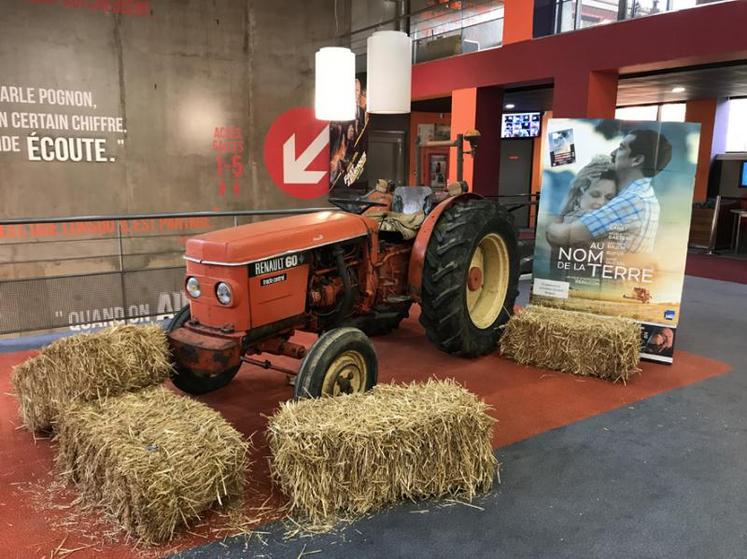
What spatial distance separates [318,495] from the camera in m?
2.33

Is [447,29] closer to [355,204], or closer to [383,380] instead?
[355,204]

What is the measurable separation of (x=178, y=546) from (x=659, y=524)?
1.82 metres

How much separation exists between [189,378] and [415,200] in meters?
2.01

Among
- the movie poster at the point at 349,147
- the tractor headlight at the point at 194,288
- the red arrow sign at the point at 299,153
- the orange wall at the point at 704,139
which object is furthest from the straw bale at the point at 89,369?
the orange wall at the point at 704,139

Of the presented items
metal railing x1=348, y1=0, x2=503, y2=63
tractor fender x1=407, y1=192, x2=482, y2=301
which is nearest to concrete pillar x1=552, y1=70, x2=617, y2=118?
metal railing x1=348, y1=0, x2=503, y2=63

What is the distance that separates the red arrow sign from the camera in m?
7.57

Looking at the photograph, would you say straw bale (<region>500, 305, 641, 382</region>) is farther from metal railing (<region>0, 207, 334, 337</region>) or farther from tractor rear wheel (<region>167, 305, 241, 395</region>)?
metal railing (<region>0, 207, 334, 337</region>)

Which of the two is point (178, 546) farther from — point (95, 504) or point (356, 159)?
point (356, 159)

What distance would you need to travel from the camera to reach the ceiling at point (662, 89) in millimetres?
7797

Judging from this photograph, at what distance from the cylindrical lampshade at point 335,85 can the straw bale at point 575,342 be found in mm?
2354

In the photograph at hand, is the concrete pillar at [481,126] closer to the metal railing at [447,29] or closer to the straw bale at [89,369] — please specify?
the metal railing at [447,29]

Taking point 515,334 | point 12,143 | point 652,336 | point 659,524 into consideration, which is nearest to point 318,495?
point 659,524

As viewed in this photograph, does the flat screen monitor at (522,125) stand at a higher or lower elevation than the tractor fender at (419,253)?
higher

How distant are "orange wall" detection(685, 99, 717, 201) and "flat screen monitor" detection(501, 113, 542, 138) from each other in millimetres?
3010
